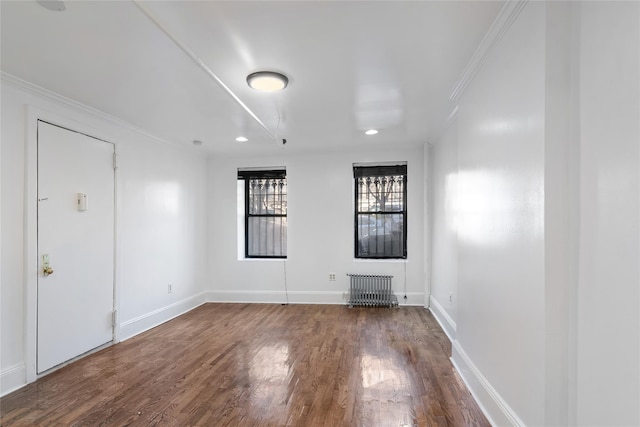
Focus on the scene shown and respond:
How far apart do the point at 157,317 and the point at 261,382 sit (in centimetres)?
233

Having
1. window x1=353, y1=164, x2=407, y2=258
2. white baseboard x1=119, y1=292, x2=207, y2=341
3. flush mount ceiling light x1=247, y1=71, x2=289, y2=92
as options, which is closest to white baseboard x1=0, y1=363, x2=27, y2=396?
white baseboard x1=119, y1=292, x2=207, y2=341

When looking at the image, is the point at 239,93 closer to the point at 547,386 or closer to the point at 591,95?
the point at 591,95

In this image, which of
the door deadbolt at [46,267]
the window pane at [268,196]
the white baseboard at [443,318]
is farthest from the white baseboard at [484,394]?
the door deadbolt at [46,267]

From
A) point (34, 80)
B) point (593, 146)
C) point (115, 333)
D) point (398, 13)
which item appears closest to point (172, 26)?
point (398, 13)

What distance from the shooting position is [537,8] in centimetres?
154

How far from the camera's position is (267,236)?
566 cm

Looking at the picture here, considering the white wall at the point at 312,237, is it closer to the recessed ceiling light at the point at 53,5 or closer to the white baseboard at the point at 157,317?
the white baseboard at the point at 157,317

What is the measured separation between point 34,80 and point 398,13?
9.55 feet

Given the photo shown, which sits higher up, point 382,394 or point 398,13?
point 398,13

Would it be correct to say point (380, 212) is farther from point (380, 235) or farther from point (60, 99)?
point (60, 99)

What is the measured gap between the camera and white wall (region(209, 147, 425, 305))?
510 centimetres

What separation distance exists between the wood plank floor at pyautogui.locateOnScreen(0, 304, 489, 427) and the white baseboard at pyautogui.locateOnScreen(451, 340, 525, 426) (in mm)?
64

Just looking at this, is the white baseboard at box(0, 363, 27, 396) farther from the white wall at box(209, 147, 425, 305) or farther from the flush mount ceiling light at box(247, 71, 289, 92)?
the flush mount ceiling light at box(247, 71, 289, 92)

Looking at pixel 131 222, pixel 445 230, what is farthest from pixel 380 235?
pixel 131 222
